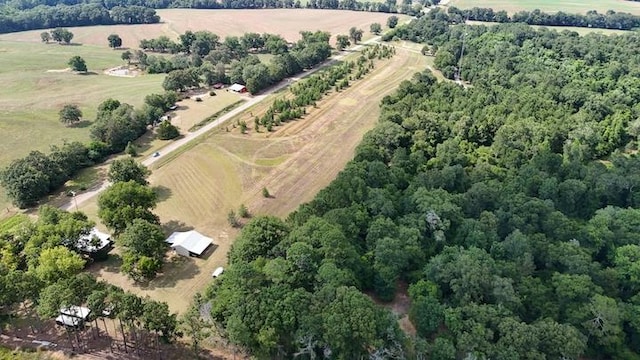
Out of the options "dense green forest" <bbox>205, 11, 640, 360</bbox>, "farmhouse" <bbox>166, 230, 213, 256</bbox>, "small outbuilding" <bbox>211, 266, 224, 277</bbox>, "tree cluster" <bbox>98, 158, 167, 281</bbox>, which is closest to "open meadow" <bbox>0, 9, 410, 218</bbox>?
"tree cluster" <bbox>98, 158, 167, 281</bbox>

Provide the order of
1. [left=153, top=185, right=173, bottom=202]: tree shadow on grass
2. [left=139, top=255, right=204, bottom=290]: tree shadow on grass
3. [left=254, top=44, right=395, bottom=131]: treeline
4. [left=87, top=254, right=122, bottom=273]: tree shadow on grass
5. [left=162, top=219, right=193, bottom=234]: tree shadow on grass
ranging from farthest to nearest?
[left=254, top=44, right=395, bottom=131]: treeline < [left=153, top=185, right=173, bottom=202]: tree shadow on grass < [left=162, top=219, right=193, bottom=234]: tree shadow on grass < [left=87, top=254, right=122, bottom=273]: tree shadow on grass < [left=139, top=255, right=204, bottom=290]: tree shadow on grass

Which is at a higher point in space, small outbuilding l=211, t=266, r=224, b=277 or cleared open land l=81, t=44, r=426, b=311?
cleared open land l=81, t=44, r=426, b=311

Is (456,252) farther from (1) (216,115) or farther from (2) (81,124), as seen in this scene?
(2) (81,124)

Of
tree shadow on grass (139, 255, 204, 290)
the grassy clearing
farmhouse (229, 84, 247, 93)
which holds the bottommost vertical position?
tree shadow on grass (139, 255, 204, 290)

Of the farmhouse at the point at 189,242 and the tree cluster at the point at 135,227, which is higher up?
the tree cluster at the point at 135,227

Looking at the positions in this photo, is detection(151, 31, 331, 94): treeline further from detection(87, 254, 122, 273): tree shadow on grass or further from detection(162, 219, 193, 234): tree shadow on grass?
detection(87, 254, 122, 273): tree shadow on grass

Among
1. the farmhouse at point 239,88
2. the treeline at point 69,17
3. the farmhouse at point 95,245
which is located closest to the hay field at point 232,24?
the treeline at point 69,17

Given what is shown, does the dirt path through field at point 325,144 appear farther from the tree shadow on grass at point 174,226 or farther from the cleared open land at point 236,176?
the tree shadow on grass at point 174,226
